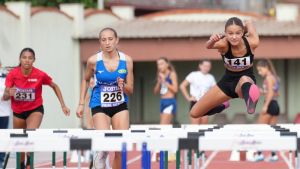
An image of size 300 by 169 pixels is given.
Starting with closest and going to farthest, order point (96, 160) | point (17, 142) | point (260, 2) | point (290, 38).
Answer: point (17, 142), point (96, 160), point (290, 38), point (260, 2)

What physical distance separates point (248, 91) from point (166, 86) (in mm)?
9623

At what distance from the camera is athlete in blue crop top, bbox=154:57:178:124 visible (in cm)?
2198

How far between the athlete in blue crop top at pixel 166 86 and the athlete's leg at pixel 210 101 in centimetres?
797

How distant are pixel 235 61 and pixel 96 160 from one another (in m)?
2.18

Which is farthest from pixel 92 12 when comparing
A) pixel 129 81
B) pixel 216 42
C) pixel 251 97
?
pixel 251 97

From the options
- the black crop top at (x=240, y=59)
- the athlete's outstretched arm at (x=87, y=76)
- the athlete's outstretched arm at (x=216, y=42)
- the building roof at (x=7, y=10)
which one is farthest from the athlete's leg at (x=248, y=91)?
the building roof at (x=7, y=10)

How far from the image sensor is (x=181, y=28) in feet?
121

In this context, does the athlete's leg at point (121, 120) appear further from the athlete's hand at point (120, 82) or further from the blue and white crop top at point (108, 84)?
the athlete's hand at point (120, 82)

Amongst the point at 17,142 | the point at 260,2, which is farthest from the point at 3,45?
the point at 260,2

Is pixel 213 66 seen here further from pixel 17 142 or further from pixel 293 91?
pixel 17 142

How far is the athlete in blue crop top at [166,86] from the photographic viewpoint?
22.0 m

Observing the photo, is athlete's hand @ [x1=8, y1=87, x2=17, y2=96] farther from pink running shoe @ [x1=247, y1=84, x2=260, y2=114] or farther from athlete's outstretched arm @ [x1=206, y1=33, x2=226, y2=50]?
pink running shoe @ [x1=247, y1=84, x2=260, y2=114]

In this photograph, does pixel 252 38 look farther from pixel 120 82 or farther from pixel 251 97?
pixel 120 82

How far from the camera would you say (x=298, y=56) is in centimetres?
3512
